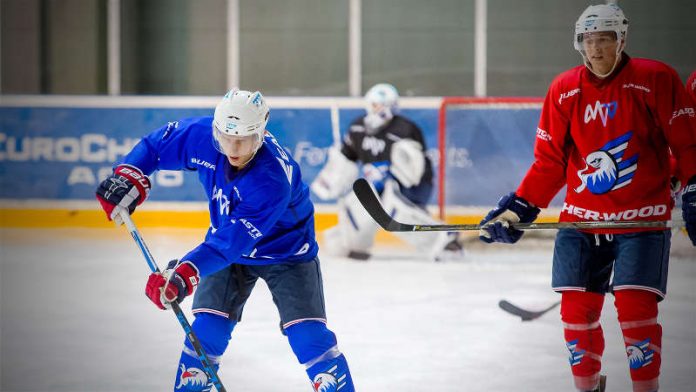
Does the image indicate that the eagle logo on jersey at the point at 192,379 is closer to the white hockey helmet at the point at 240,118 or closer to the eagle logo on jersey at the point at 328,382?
the eagle logo on jersey at the point at 328,382

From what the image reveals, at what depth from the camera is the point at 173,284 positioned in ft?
6.93

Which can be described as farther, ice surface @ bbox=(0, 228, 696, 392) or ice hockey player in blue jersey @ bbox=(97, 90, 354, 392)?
ice surface @ bbox=(0, 228, 696, 392)

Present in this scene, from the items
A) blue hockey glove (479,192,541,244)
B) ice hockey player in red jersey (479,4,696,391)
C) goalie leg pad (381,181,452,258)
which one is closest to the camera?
ice hockey player in red jersey (479,4,696,391)

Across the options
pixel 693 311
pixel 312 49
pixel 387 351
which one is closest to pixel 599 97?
pixel 387 351

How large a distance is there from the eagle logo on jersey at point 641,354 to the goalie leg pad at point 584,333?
83 mm

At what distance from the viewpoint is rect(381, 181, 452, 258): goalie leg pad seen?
18.1 ft

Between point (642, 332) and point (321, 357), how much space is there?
0.79 m

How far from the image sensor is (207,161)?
7.86ft

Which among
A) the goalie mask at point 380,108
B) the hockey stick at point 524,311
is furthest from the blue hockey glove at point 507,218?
the goalie mask at point 380,108

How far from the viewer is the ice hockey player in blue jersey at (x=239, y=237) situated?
219cm

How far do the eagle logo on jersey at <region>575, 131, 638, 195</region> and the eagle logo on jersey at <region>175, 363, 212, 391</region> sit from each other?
3.56ft

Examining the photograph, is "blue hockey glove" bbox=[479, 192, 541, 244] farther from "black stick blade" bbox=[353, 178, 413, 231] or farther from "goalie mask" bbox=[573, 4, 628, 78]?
"goalie mask" bbox=[573, 4, 628, 78]

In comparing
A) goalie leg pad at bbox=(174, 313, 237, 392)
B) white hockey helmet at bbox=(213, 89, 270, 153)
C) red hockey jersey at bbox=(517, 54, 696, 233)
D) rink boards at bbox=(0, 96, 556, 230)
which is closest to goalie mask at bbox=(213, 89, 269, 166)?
white hockey helmet at bbox=(213, 89, 270, 153)

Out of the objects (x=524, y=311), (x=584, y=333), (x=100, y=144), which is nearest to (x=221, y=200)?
(x=584, y=333)
